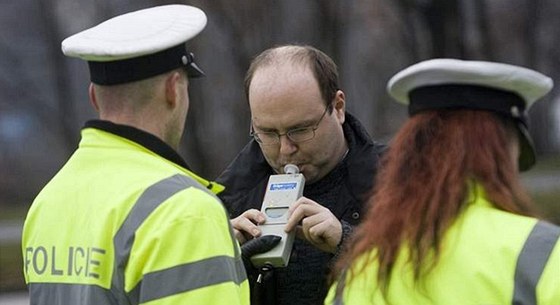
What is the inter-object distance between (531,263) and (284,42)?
6.07m

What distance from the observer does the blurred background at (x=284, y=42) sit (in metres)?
8.55

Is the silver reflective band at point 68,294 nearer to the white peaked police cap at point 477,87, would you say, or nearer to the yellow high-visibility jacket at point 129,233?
the yellow high-visibility jacket at point 129,233

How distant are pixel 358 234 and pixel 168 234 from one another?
360mm

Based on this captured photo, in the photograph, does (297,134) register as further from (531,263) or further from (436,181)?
(531,263)

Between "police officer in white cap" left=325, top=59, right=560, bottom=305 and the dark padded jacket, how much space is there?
768 millimetres

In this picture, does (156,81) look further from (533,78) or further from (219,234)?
(533,78)

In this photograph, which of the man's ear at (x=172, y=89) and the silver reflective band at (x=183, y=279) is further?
the man's ear at (x=172, y=89)

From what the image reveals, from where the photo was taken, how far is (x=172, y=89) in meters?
2.94

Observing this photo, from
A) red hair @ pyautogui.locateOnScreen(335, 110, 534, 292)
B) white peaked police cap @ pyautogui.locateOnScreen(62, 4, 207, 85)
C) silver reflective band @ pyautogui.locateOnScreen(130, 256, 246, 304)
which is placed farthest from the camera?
white peaked police cap @ pyautogui.locateOnScreen(62, 4, 207, 85)

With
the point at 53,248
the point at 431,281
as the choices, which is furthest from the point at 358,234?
the point at 53,248

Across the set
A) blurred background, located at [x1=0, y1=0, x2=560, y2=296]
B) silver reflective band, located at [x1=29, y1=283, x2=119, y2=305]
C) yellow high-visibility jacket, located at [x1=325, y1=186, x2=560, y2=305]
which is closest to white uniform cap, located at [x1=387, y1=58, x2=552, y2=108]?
yellow high-visibility jacket, located at [x1=325, y1=186, x2=560, y2=305]

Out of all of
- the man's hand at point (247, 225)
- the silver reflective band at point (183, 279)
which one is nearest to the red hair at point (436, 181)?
the silver reflective band at point (183, 279)

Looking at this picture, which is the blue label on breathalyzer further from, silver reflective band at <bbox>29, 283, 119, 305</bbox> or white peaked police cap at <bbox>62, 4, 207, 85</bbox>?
silver reflective band at <bbox>29, 283, 119, 305</bbox>

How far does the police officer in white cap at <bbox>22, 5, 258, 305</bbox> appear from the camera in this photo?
2746mm
